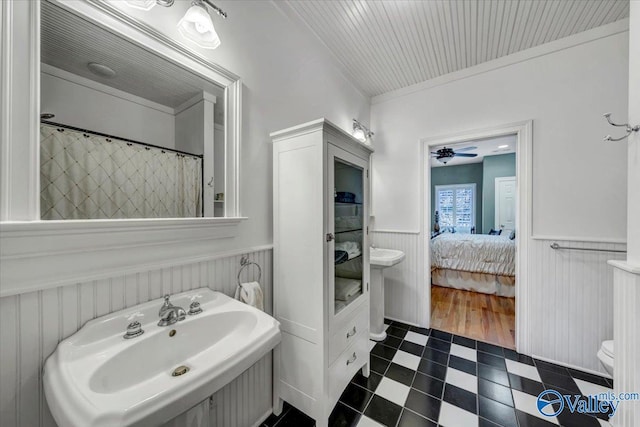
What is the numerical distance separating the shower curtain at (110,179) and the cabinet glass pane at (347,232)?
0.83 meters

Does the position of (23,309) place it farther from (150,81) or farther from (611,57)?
(611,57)

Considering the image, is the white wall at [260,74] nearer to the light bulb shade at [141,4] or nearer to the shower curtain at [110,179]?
the light bulb shade at [141,4]

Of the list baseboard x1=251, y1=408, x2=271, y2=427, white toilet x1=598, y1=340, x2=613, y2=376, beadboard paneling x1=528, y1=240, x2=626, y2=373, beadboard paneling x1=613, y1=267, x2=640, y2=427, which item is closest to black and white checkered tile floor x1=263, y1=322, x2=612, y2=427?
baseboard x1=251, y1=408, x2=271, y2=427

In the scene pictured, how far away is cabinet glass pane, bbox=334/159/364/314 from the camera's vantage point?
152cm

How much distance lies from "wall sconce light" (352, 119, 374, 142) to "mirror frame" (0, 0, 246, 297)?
185 cm

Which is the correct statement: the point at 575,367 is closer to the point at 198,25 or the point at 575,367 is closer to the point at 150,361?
the point at 150,361

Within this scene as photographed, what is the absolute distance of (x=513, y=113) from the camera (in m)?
2.18

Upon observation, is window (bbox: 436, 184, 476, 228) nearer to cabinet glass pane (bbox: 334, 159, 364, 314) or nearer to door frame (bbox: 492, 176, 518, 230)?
door frame (bbox: 492, 176, 518, 230)

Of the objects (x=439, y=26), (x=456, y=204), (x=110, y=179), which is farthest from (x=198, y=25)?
(x=456, y=204)

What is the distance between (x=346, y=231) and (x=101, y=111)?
A: 1378 millimetres

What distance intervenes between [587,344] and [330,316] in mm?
2210


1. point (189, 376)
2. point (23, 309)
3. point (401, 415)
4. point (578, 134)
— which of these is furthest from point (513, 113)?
point (23, 309)

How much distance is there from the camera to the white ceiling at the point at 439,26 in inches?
64.9

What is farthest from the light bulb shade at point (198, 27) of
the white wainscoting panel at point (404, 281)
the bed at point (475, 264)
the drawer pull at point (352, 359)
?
the bed at point (475, 264)
